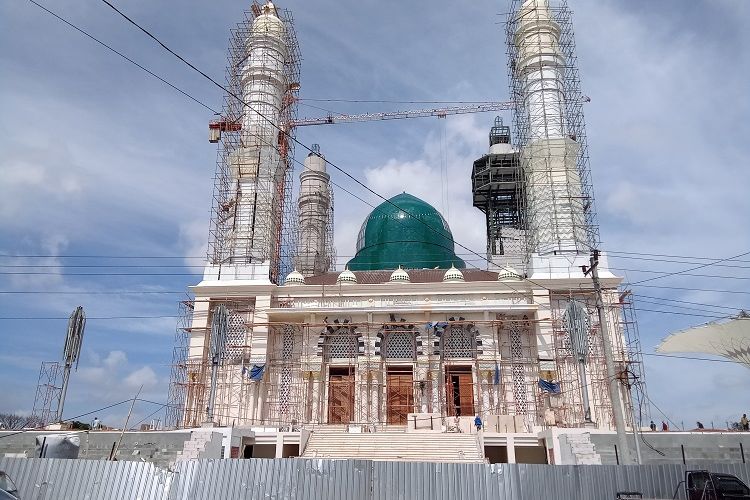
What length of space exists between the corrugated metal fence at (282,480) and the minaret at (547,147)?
18.0 m

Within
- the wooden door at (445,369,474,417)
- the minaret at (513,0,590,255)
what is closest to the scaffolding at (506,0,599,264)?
the minaret at (513,0,590,255)

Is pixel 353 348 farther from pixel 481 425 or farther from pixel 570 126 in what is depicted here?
pixel 570 126

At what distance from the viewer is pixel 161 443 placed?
20031mm

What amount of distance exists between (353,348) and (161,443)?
392 inches

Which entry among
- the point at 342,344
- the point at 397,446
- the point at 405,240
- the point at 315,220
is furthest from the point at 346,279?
the point at 315,220

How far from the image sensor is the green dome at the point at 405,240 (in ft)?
118

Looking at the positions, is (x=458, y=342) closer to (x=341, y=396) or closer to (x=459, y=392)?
(x=459, y=392)

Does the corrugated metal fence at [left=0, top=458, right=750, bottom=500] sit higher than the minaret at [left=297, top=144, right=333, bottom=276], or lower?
lower

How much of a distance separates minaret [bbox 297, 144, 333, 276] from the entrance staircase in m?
18.4

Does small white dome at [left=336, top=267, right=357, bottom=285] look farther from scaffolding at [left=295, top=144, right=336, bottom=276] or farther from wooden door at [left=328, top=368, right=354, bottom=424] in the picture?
scaffolding at [left=295, top=144, right=336, bottom=276]

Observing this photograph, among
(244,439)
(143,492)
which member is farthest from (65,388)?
(143,492)

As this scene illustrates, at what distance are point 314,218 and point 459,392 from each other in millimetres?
19182

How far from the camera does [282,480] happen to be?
458 inches

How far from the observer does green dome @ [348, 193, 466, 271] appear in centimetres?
3609
